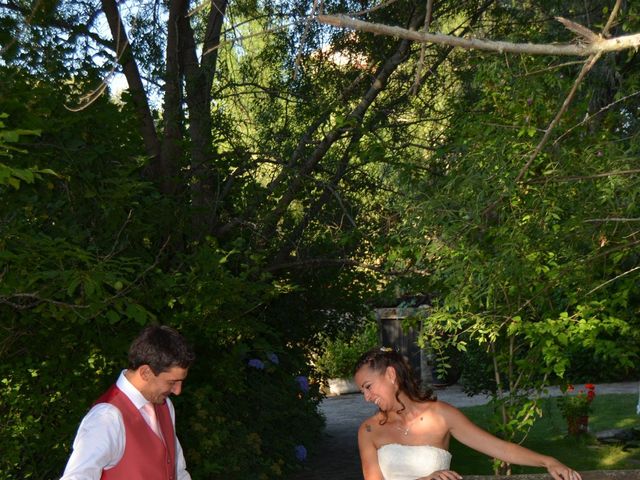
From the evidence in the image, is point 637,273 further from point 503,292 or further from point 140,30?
point 140,30

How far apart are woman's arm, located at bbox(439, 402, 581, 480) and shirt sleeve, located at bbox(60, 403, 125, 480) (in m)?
1.40

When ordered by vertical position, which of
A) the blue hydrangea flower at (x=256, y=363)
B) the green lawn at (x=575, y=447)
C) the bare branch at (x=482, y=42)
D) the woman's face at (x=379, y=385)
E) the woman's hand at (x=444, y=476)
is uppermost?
the bare branch at (x=482, y=42)

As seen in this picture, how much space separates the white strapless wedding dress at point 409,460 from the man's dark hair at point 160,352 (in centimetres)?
104

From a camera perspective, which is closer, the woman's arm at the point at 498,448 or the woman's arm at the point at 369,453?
the woman's arm at the point at 498,448

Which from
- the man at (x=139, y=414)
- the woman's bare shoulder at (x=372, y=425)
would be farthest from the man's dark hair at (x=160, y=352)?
the woman's bare shoulder at (x=372, y=425)

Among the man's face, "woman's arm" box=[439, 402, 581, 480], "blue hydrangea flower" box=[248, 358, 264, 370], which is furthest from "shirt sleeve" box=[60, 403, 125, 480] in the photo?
"blue hydrangea flower" box=[248, 358, 264, 370]

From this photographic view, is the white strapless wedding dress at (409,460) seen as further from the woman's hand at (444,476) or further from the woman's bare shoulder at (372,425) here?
the woman's hand at (444,476)

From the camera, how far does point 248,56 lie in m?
9.69

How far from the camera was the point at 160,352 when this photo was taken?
3848mm

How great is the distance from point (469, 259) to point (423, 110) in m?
2.96

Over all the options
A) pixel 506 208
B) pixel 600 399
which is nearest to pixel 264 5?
pixel 506 208

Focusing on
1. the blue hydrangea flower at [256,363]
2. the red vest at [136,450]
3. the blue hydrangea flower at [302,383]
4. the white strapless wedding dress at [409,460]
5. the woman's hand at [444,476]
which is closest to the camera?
the woman's hand at [444,476]

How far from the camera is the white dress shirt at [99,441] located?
3.58 m

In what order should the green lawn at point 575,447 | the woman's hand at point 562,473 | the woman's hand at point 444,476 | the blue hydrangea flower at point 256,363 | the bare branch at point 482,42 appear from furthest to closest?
the green lawn at point 575,447 → the blue hydrangea flower at point 256,363 → the woman's hand at point 444,476 → the woman's hand at point 562,473 → the bare branch at point 482,42
